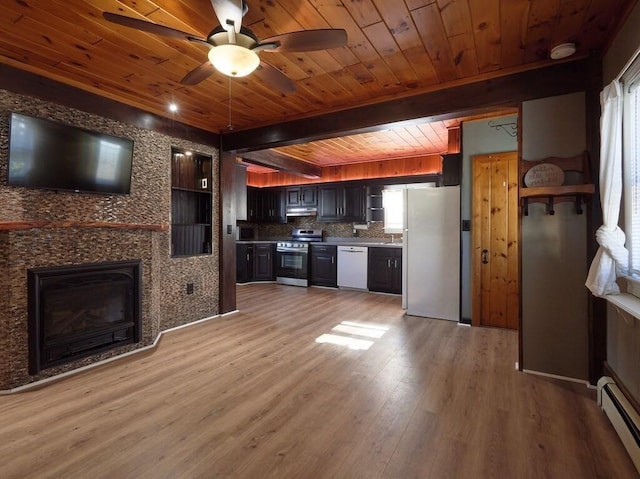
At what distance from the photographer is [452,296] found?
165 inches

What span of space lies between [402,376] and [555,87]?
8.54 ft

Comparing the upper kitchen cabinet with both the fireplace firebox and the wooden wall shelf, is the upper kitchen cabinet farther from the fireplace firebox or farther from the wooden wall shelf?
the fireplace firebox

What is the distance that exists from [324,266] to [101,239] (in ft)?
14.1

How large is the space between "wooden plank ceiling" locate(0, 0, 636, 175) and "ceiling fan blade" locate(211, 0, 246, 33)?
0.32m

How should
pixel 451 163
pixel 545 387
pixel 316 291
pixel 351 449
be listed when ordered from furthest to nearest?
Result: pixel 316 291 → pixel 451 163 → pixel 545 387 → pixel 351 449

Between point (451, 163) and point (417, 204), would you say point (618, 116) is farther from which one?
point (417, 204)

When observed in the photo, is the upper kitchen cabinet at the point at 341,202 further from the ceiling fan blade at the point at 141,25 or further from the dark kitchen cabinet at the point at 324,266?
the ceiling fan blade at the point at 141,25

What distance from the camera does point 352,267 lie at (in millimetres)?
6281

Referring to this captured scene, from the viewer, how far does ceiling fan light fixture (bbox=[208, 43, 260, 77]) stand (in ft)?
5.77

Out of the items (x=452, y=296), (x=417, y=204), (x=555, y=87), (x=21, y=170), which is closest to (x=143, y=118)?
(x=21, y=170)

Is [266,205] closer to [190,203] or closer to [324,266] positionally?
[324,266]

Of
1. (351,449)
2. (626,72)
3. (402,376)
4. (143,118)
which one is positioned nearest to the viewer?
A: (351,449)

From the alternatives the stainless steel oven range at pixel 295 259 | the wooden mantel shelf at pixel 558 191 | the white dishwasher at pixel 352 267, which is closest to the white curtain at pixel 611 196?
the wooden mantel shelf at pixel 558 191

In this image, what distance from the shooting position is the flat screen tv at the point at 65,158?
2484 millimetres
